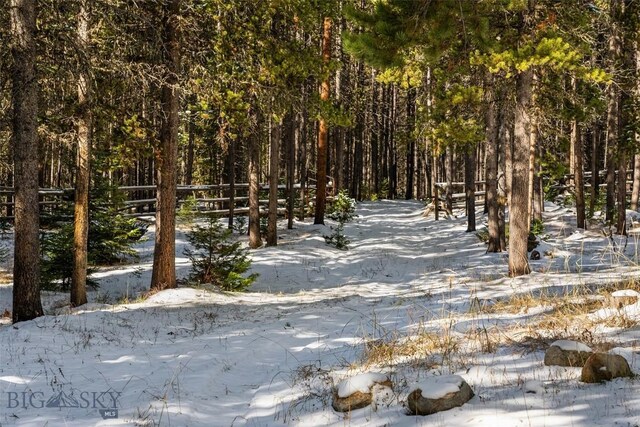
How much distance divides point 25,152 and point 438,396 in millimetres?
7177

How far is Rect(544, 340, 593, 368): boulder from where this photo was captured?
4398mm

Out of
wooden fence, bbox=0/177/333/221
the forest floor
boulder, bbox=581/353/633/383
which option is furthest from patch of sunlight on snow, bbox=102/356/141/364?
wooden fence, bbox=0/177/333/221

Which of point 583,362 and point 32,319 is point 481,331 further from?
point 32,319

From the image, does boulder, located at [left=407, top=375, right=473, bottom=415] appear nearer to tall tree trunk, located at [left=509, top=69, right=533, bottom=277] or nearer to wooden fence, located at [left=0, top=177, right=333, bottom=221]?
tall tree trunk, located at [left=509, top=69, right=533, bottom=277]

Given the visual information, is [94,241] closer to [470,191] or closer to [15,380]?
[15,380]

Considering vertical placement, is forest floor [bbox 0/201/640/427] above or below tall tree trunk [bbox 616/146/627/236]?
below

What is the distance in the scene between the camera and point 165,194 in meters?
10.6

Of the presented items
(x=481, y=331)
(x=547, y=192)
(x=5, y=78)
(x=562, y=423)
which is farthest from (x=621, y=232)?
(x=5, y=78)

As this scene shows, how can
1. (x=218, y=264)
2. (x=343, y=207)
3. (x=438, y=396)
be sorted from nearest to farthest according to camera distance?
1. (x=438, y=396)
2. (x=218, y=264)
3. (x=343, y=207)

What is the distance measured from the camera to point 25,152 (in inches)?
323

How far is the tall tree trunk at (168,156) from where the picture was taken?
10.3 metres

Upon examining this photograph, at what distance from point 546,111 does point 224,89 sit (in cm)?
736

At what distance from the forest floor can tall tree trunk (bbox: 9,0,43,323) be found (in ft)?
2.13

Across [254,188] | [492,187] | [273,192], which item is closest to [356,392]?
[492,187]
